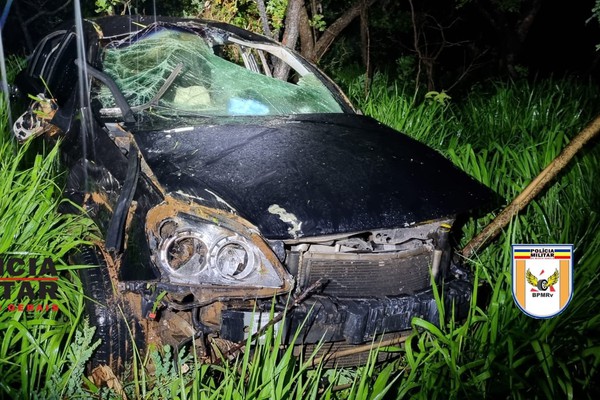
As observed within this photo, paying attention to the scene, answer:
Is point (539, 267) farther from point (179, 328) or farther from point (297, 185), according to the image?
point (179, 328)

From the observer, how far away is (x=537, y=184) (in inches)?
123

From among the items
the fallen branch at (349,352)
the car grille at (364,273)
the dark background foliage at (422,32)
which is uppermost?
the dark background foliage at (422,32)

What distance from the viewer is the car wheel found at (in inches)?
91.0

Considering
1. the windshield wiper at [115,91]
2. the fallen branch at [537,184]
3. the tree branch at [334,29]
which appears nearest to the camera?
the windshield wiper at [115,91]

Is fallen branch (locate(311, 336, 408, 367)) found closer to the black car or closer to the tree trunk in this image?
the black car

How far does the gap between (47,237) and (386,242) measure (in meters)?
1.64

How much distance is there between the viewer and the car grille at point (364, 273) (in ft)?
7.68

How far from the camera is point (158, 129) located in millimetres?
2760

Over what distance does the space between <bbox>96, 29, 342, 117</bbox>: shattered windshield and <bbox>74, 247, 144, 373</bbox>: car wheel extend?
3.53ft

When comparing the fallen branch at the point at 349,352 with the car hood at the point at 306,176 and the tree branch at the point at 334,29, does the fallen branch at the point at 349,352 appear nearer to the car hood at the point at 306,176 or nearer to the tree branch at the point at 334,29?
the car hood at the point at 306,176

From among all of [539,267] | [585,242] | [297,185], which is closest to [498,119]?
[585,242]

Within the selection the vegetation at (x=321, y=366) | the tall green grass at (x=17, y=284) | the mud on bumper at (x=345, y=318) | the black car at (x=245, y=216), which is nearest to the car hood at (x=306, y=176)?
the black car at (x=245, y=216)

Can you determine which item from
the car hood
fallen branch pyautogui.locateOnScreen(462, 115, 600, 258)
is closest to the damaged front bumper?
the car hood

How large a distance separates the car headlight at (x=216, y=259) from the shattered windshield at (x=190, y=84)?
3.39ft
